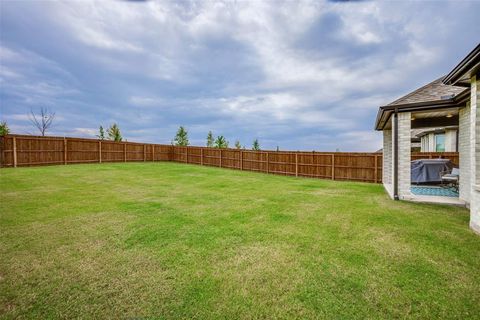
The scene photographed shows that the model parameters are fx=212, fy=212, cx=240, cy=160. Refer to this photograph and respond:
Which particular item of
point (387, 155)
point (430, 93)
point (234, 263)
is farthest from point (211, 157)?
point (234, 263)

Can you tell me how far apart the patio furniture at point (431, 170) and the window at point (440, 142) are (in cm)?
654

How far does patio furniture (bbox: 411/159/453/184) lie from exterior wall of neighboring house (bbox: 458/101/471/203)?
5.18 meters

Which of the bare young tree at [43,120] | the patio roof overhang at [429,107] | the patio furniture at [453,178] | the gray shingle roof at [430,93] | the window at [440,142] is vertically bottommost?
the patio furniture at [453,178]

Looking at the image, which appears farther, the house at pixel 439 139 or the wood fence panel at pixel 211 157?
the wood fence panel at pixel 211 157

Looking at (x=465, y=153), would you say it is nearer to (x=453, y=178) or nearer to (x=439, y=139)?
(x=453, y=178)

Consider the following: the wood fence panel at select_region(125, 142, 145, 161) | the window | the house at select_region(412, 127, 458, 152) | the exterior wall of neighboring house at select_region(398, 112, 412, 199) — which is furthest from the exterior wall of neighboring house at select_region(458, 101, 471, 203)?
the wood fence panel at select_region(125, 142, 145, 161)

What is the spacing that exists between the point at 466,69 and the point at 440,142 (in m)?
16.4

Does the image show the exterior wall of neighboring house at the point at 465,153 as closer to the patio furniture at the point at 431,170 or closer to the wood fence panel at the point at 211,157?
the patio furniture at the point at 431,170

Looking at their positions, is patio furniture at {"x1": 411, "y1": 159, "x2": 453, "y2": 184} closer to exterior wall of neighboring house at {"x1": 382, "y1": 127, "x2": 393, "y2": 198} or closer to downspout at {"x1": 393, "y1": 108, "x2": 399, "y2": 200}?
exterior wall of neighboring house at {"x1": 382, "y1": 127, "x2": 393, "y2": 198}

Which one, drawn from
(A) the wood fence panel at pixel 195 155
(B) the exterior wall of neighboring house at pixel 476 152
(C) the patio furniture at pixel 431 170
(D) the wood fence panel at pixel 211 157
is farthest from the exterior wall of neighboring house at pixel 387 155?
(A) the wood fence panel at pixel 195 155

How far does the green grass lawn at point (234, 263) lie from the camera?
2035mm

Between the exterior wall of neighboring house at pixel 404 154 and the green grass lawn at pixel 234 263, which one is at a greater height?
the exterior wall of neighboring house at pixel 404 154

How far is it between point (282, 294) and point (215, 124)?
4142 cm

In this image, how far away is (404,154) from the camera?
22.6 ft
